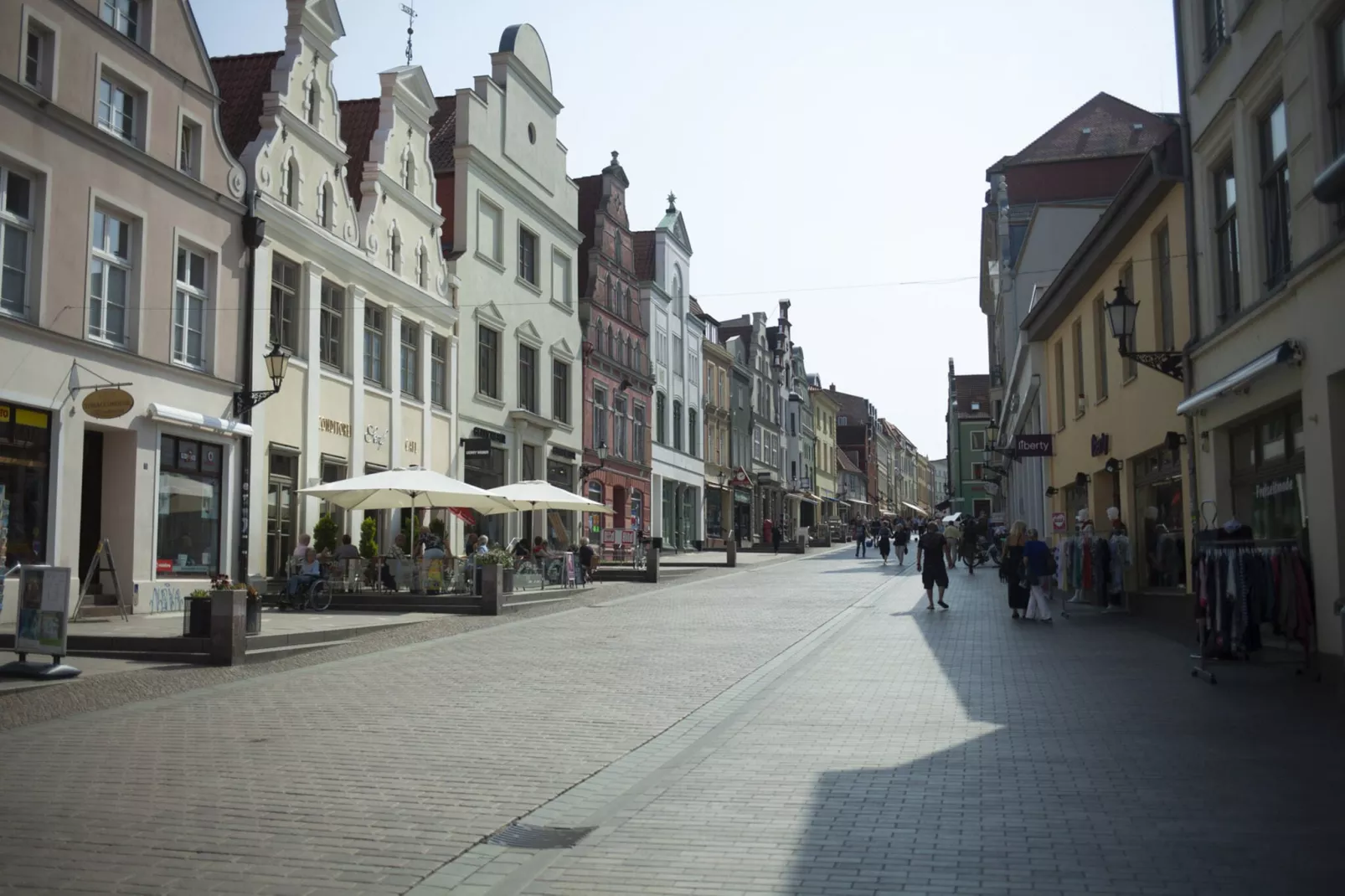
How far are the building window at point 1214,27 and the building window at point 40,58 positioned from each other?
646 inches

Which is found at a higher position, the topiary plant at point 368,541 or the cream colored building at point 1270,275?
the cream colored building at point 1270,275

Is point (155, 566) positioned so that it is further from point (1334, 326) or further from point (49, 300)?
point (1334, 326)

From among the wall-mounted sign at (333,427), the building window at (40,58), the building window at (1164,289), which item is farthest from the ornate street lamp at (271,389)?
the building window at (1164,289)

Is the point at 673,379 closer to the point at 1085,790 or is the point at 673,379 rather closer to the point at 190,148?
the point at 190,148

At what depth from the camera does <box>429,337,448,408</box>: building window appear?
3278cm

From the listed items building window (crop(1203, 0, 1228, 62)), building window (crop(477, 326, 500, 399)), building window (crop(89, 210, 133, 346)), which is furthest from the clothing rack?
building window (crop(477, 326, 500, 399))

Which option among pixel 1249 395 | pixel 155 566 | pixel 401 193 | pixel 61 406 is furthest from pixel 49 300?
pixel 1249 395

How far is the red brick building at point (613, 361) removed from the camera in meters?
45.6

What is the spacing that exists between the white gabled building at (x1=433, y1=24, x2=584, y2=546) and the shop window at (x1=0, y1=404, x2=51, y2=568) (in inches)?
600

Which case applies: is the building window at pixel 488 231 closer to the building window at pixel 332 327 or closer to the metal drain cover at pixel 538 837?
the building window at pixel 332 327

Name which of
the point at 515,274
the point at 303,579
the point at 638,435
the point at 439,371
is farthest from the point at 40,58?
the point at 638,435

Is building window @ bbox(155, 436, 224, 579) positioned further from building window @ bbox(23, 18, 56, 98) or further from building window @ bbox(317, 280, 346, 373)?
building window @ bbox(23, 18, 56, 98)

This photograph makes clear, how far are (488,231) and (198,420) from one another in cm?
1659

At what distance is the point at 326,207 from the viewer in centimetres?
2733
